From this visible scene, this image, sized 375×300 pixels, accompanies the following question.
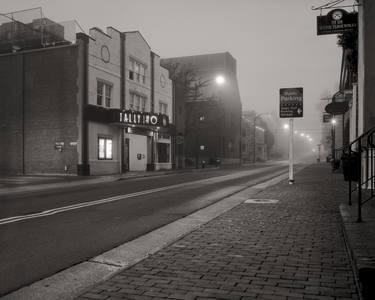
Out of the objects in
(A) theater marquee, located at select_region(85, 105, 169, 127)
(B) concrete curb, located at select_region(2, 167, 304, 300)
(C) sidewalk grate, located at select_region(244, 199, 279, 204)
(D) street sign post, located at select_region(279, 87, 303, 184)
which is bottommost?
(B) concrete curb, located at select_region(2, 167, 304, 300)

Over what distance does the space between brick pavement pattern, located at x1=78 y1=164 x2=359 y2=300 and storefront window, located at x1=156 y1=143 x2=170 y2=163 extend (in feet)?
104

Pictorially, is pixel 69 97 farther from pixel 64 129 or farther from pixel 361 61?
pixel 361 61

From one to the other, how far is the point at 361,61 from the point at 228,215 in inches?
292

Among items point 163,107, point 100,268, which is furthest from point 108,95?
point 100,268

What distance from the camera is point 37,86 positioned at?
95.9 feet

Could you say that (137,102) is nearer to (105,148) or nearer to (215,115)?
(105,148)

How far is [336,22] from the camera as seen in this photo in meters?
13.9

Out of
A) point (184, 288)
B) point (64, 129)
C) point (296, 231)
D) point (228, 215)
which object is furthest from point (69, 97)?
point (184, 288)

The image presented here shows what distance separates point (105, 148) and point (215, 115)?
35.6 meters

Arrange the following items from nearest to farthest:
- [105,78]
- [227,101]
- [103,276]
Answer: [103,276], [105,78], [227,101]

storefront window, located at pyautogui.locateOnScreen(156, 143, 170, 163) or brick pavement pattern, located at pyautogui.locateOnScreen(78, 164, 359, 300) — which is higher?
storefront window, located at pyautogui.locateOnScreen(156, 143, 170, 163)

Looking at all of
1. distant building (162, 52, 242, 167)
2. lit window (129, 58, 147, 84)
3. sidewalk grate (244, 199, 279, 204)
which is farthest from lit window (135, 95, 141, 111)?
sidewalk grate (244, 199, 279, 204)

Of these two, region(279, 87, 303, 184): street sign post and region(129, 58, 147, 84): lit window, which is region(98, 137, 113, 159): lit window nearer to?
region(129, 58, 147, 84): lit window

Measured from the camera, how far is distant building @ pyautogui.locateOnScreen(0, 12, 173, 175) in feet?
90.9
